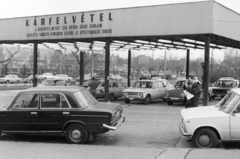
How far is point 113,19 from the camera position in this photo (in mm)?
18828

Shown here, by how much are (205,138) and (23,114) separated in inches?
207

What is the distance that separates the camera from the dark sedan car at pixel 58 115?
326 inches

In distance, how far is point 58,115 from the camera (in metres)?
8.46

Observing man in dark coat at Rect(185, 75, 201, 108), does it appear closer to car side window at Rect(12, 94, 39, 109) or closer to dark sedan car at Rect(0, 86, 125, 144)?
dark sedan car at Rect(0, 86, 125, 144)

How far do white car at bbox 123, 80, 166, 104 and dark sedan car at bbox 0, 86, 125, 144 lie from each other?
10.4m

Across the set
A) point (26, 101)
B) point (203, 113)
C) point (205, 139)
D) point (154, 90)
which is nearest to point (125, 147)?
point (205, 139)

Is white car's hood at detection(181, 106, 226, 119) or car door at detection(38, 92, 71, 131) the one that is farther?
car door at detection(38, 92, 71, 131)

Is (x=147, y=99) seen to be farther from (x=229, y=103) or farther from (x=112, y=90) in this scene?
(x=229, y=103)

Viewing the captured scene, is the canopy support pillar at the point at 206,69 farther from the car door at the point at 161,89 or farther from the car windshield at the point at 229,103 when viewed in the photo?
the car windshield at the point at 229,103

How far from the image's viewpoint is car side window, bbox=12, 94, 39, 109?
8734 mm

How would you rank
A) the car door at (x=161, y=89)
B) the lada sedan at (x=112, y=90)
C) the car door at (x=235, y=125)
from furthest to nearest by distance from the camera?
the lada sedan at (x=112, y=90) < the car door at (x=161, y=89) < the car door at (x=235, y=125)

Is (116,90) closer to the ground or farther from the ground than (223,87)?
closer to the ground

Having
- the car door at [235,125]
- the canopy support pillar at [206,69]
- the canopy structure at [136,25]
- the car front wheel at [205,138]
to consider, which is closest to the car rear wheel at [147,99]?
the canopy structure at [136,25]

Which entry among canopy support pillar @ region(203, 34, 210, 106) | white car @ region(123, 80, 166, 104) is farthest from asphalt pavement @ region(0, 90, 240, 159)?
white car @ region(123, 80, 166, 104)
